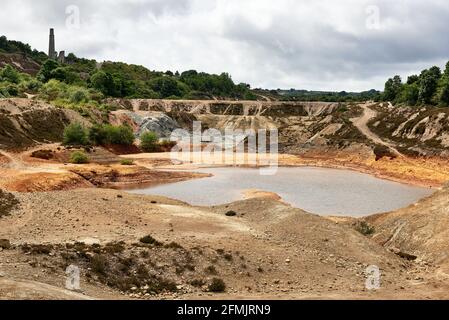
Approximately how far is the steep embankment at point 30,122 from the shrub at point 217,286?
66.0 meters

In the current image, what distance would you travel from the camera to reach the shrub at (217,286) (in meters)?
24.1

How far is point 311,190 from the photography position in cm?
7088

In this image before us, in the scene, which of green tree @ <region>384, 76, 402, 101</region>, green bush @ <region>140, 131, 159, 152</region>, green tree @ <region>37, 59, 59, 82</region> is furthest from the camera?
green tree @ <region>37, 59, 59, 82</region>

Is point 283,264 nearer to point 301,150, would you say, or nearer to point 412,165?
point 412,165

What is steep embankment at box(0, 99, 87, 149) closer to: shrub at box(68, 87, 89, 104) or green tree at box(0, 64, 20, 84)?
shrub at box(68, 87, 89, 104)

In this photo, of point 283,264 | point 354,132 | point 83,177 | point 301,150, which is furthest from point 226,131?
point 283,264

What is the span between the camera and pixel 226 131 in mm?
149500

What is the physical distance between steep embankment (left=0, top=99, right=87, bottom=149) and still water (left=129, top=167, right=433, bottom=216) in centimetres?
3087

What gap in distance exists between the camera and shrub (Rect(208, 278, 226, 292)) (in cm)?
2409

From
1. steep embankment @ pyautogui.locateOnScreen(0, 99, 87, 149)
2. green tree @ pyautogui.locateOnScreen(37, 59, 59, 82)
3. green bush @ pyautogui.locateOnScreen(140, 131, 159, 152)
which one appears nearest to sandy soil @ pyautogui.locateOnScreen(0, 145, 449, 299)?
steep embankment @ pyautogui.locateOnScreen(0, 99, 87, 149)

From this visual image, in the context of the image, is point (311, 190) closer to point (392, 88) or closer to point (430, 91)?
point (430, 91)

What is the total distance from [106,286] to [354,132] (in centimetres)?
10587

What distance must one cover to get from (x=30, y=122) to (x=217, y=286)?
275 ft

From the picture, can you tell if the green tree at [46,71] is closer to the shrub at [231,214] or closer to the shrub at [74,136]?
the shrub at [74,136]
